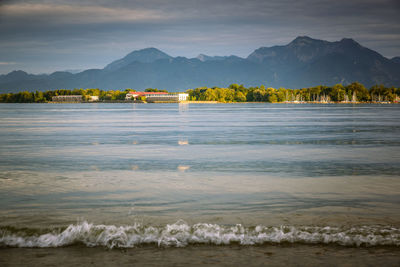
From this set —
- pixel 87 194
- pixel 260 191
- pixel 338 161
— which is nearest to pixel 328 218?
pixel 260 191

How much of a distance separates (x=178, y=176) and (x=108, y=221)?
674cm

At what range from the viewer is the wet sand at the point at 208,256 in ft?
24.4

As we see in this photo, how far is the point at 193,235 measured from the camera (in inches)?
346

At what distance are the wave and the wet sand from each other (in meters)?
0.24

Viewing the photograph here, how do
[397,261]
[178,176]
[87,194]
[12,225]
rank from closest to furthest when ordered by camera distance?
1. [397,261]
2. [12,225]
3. [87,194]
4. [178,176]

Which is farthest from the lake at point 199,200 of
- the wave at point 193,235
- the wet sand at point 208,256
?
the wet sand at point 208,256

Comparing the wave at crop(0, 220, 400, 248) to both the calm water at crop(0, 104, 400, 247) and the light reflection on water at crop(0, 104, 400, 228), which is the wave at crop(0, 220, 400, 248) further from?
the light reflection on water at crop(0, 104, 400, 228)

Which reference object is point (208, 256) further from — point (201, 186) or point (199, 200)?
point (201, 186)

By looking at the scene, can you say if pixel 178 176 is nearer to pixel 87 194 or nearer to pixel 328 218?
pixel 87 194

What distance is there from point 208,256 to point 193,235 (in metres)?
1.08

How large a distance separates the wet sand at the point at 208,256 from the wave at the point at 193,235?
0.24 m

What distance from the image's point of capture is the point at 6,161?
822 inches

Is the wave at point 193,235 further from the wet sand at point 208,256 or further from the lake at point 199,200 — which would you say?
the wet sand at point 208,256

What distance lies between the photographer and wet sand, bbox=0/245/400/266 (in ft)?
24.4
